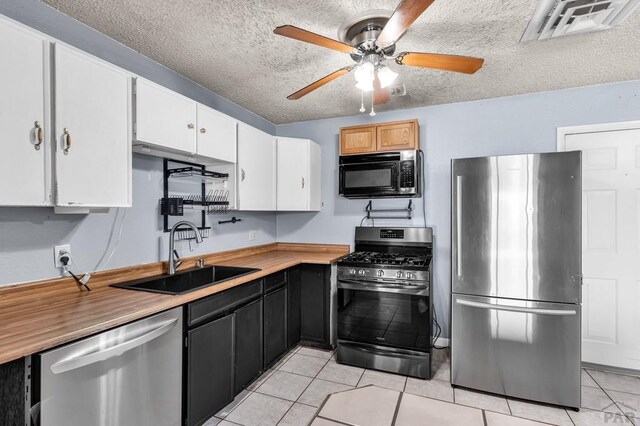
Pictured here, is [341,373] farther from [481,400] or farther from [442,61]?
[442,61]

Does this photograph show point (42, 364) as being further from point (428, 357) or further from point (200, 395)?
point (428, 357)

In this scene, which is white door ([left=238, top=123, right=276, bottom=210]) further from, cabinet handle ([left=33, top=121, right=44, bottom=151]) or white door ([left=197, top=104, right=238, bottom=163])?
cabinet handle ([left=33, top=121, right=44, bottom=151])

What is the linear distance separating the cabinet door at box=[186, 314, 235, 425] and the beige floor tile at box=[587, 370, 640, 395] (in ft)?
9.43

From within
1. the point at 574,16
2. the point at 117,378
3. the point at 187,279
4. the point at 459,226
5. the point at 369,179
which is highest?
the point at 574,16

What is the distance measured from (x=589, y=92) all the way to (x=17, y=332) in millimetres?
4175

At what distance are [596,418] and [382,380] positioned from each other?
1401 millimetres

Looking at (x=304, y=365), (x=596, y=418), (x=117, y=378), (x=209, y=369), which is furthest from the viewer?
(x=304, y=365)

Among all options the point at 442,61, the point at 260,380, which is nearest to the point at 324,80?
the point at 442,61

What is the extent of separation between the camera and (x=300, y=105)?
327 centimetres

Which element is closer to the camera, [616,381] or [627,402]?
[627,402]

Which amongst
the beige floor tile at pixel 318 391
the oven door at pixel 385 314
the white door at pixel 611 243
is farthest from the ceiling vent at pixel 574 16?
the beige floor tile at pixel 318 391

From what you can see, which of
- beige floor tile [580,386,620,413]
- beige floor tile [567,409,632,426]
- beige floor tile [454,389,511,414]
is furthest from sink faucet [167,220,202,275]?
beige floor tile [580,386,620,413]

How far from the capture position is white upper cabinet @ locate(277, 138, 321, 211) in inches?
133

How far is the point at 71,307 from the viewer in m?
1.54
